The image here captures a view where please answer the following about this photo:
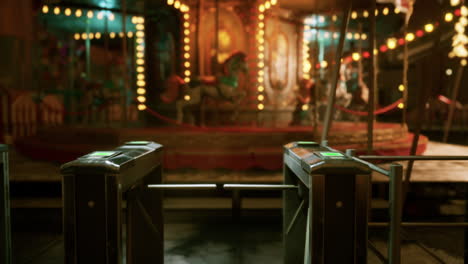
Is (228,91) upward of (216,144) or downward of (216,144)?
upward

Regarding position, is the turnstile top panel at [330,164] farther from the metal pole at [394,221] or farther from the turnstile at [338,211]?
the metal pole at [394,221]

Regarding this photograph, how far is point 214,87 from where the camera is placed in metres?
7.64

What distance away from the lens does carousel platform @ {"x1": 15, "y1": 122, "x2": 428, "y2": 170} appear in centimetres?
541

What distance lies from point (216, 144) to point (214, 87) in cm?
217

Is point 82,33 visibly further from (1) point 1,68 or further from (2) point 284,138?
(2) point 284,138

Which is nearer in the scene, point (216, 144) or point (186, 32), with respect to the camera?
point (216, 144)

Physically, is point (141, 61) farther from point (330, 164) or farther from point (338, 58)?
point (330, 164)

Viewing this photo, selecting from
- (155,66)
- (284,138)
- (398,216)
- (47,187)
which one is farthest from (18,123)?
(398,216)

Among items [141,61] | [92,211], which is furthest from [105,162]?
[141,61]

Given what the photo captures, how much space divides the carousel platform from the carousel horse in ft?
5.50

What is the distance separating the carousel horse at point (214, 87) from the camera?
743 centimetres

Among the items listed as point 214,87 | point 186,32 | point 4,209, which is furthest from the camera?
Answer: point 186,32

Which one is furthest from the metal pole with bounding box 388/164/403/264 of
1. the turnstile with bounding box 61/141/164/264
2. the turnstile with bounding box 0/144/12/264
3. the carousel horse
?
the carousel horse

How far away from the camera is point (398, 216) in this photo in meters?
2.04
